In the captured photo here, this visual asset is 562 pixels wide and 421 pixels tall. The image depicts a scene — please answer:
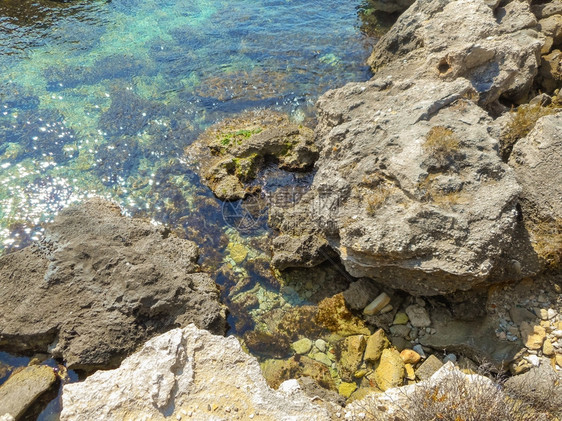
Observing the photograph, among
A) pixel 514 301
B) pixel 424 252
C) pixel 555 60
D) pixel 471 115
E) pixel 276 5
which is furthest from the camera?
pixel 276 5

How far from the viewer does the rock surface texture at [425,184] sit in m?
5.47

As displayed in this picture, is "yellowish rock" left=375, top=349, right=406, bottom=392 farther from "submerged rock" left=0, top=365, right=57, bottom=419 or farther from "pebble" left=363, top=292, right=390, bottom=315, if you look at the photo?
"submerged rock" left=0, top=365, right=57, bottom=419

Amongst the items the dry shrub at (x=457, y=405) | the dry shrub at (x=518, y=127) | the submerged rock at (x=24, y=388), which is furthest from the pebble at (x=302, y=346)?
the dry shrub at (x=518, y=127)

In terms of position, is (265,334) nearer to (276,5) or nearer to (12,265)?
(12,265)

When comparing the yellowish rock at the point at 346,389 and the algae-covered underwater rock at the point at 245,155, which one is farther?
the algae-covered underwater rock at the point at 245,155

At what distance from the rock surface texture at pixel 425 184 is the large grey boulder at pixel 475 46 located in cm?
4

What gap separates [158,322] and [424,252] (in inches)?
166

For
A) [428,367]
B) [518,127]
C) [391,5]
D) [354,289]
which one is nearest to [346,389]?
[428,367]

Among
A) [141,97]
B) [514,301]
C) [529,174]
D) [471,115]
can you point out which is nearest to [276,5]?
[141,97]

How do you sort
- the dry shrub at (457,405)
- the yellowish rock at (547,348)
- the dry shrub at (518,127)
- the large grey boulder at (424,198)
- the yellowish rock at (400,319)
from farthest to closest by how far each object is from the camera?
the dry shrub at (518,127)
the yellowish rock at (400,319)
the yellowish rock at (547,348)
the large grey boulder at (424,198)
the dry shrub at (457,405)

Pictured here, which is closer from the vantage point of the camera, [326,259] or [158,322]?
[158,322]

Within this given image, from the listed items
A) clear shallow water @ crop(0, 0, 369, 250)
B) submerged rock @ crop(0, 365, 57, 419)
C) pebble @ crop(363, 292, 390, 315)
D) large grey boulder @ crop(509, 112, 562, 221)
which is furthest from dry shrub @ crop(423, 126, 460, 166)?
submerged rock @ crop(0, 365, 57, 419)

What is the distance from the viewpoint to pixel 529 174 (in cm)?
619

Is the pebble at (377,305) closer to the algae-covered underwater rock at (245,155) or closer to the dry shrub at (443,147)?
the dry shrub at (443,147)
